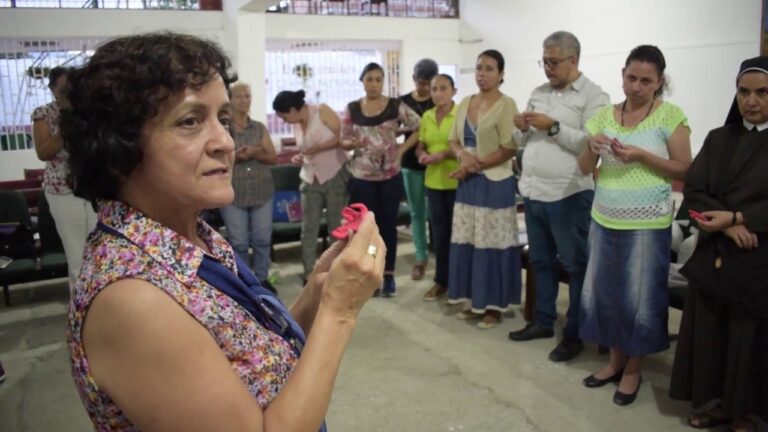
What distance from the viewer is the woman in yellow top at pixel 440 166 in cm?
438

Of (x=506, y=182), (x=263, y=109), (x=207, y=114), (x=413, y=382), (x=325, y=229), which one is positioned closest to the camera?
(x=207, y=114)

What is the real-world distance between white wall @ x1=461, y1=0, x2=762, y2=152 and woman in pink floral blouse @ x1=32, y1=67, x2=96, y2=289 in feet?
17.0

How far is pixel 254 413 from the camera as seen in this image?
87cm

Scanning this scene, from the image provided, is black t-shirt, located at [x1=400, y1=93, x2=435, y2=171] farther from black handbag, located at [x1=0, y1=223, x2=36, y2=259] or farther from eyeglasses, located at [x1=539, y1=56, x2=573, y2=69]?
black handbag, located at [x1=0, y1=223, x2=36, y2=259]

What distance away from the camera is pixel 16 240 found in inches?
175

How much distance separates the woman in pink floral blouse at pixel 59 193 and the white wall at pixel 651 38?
17.0 ft

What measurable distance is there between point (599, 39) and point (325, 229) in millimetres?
5003

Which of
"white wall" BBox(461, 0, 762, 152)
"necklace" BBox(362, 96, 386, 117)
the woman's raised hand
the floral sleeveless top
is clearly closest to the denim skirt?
"necklace" BBox(362, 96, 386, 117)

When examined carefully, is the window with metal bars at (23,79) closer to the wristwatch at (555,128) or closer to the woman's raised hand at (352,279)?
the wristwatch at (555,128)

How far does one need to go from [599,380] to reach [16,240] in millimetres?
3834

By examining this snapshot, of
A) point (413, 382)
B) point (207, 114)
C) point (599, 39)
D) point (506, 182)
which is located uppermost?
point (599, 39)

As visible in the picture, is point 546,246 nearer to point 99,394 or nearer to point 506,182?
point 506,182

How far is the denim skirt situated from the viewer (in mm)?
2826

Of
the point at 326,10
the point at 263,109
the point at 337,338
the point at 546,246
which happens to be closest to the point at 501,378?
the point at 546,246
